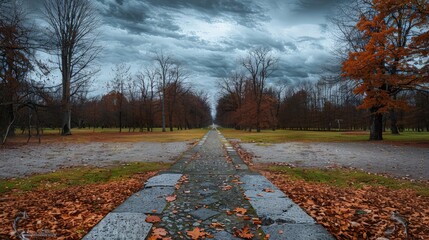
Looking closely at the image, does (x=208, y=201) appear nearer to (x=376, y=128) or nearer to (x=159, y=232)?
(x=159, y=232)

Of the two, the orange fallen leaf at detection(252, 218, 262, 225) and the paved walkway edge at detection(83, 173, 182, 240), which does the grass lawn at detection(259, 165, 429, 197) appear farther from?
the paved walkway edge at detection(83, 173, 182, 240)

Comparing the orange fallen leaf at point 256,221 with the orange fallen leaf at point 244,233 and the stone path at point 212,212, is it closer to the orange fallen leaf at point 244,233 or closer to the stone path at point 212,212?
the stone path at point 212,212

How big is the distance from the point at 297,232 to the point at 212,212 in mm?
1247

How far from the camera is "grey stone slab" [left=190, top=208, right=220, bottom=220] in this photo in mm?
3619

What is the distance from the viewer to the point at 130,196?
15.2ft

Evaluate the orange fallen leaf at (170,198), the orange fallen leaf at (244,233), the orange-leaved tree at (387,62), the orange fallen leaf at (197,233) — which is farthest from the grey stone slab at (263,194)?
the orange-leaved tree at (387,62)

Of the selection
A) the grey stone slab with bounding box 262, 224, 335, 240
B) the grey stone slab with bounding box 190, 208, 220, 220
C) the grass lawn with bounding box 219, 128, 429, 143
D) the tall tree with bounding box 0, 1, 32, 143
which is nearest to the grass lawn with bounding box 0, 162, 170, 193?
the grey stone slab with bounding box 190, 208, 220, 220

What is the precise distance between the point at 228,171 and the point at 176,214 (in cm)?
372

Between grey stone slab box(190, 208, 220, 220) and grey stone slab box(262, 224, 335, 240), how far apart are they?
80 centimetres

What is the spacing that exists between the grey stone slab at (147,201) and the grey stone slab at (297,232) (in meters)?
1.61

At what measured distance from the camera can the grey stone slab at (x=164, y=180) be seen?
547 cm

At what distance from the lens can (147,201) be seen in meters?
4.28

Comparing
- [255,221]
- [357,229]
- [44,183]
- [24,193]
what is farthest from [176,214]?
[44,183]

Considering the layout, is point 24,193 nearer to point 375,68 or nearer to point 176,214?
point 176,214
